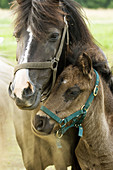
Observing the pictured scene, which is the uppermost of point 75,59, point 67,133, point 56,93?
point 75,59

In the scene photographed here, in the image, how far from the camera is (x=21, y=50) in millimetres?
3207

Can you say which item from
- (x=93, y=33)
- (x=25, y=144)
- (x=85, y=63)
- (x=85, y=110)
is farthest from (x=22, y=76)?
(x=93, y=33)

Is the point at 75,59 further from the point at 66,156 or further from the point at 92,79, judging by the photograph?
the point at 66,156

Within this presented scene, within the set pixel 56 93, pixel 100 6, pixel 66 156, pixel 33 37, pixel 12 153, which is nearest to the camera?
pixel 33 37

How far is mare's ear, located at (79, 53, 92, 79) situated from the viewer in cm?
338

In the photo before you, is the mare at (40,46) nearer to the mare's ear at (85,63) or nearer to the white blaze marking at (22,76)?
the white blaze marking at (22,76)

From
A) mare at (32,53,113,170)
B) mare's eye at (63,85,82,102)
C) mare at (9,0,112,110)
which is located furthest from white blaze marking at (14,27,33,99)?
mare's eye at (63,85,82,102)

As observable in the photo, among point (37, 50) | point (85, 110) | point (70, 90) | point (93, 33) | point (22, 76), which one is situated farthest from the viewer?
point (93, 33)

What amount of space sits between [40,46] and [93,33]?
599 centimetres

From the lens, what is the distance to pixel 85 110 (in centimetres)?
350

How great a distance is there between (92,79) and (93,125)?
1.78 ft

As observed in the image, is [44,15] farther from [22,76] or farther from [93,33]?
[93,33]

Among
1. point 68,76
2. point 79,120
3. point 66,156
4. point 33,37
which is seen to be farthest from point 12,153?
point 33,37

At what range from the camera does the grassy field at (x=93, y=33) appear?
14.2 feet
